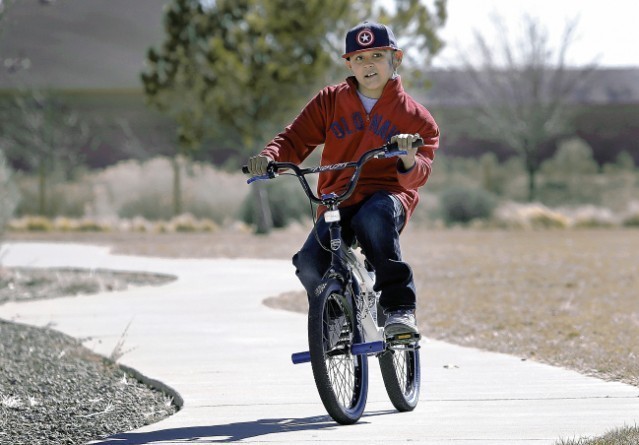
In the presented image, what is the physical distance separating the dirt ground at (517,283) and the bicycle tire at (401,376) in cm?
149

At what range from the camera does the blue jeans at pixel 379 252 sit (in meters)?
6.42

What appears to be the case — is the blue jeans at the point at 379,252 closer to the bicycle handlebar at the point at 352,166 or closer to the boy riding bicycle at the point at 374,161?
the boy riding bicycle at the point at 374,161

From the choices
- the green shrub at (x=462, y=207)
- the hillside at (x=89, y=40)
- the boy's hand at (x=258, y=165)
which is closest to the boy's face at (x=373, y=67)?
the boy's hand at (x=258, y=165)

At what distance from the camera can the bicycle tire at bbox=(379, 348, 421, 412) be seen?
6.62m

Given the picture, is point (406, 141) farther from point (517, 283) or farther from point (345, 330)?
point (517, 283)

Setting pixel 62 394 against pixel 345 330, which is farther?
pixel 62 394

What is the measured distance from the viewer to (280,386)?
7680 millimetres

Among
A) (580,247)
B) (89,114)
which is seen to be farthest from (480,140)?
(580,247)

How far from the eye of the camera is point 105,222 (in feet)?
104

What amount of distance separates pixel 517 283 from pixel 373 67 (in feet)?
31.3

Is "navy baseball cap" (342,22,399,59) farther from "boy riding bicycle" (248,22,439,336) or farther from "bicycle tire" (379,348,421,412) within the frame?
"bicycle tire" (379,348,421,412)

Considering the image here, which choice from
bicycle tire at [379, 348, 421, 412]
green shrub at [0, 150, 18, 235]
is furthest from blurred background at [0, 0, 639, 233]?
bicycle tire at [379, 348, 421, 412]

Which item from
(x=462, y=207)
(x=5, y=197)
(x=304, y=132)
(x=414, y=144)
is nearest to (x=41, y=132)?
(x=462, y=207)

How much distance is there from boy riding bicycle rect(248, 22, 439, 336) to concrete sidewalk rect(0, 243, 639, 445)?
65 cm
